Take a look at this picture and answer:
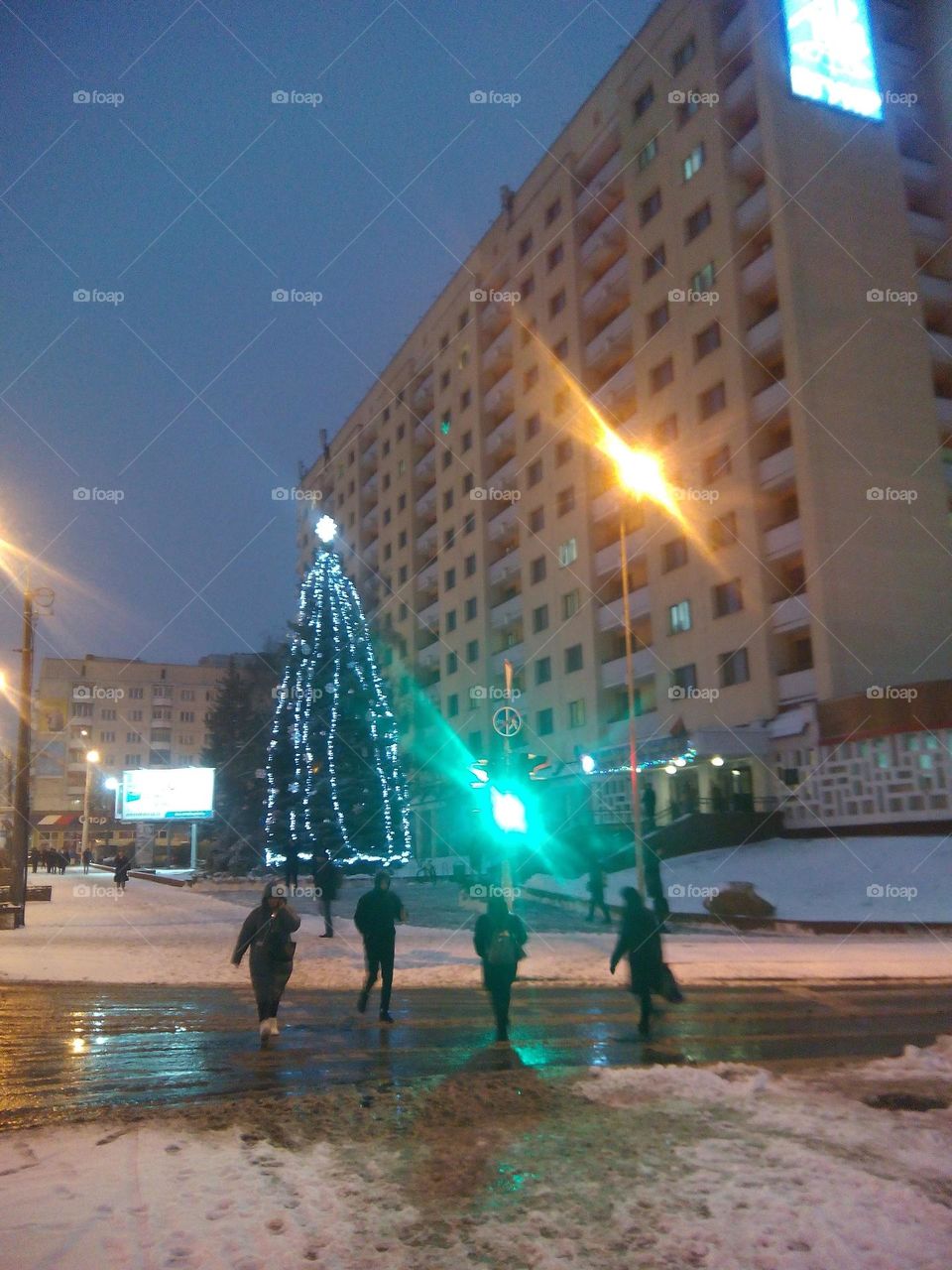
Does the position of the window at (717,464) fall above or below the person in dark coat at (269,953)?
above

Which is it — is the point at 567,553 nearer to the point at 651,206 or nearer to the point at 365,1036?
the point at 651,206

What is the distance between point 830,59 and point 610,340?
503 inches

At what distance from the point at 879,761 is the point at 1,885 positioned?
23277 mm

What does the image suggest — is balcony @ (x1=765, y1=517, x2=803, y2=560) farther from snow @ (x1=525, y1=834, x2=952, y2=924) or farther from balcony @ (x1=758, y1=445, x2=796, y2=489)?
snow @ (x1=525, y1=834, x2=952, y2=924)

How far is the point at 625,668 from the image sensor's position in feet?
133

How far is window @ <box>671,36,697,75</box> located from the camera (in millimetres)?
38750

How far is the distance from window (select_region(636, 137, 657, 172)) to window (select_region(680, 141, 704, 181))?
8.43ft

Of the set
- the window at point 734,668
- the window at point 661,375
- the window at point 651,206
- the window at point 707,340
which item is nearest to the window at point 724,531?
the window at point 734,668

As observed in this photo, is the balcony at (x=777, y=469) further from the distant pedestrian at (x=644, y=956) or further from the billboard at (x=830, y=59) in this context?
the distant pedestrian at (x=644, y=956)

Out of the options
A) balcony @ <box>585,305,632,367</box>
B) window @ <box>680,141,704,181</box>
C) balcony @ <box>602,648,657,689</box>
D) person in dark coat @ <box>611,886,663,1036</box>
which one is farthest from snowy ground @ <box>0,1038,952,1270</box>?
balcony @ <box>585,305,632,367</box>

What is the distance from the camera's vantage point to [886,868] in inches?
965

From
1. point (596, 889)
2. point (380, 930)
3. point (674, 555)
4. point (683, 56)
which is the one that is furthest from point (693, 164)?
point (380, 930)

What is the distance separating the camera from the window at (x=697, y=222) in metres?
37.5

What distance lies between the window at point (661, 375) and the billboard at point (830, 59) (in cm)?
1006
